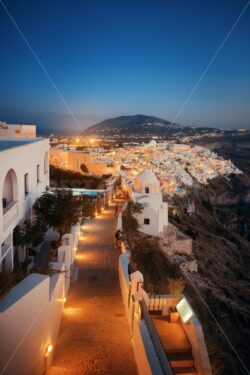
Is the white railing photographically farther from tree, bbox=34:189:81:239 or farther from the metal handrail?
the metal handrail

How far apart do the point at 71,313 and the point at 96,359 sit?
2.00 meters

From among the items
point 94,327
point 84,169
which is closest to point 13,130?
point 84,169

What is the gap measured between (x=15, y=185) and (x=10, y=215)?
1.53 meters

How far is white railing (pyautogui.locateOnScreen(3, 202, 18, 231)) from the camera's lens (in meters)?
9.92

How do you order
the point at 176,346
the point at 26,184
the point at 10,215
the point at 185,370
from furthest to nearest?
the point at 26,184 → the point at 10,215 → the point at 176,346 → the point at 185,370

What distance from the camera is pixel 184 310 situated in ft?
25.6

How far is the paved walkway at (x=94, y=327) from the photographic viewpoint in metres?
6.91

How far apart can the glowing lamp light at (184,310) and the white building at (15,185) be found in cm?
490

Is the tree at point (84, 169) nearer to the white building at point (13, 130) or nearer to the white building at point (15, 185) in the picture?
the white building at point (13, 130)

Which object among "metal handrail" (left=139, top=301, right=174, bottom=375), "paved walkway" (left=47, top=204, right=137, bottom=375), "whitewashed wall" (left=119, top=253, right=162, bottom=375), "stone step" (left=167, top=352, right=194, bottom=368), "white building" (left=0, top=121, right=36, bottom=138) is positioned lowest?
"stone step" (left=167, top=352, right=194, bottom=368)

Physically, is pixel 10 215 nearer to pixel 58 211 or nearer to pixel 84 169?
pixel 58 211

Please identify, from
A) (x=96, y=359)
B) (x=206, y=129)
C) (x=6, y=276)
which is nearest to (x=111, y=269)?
(x=96, y=359)

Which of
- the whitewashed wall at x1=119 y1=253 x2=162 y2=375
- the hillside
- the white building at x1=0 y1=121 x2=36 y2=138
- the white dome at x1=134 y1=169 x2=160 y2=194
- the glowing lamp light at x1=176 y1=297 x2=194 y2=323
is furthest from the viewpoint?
the white building at x1=0 y1=121 x2=36 y2=138

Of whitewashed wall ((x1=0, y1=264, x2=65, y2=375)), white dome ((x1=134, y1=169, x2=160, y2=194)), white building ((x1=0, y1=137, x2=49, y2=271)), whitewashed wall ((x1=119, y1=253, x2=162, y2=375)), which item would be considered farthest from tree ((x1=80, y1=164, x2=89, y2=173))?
whitewashed wall ((x1=0, y1=264, x2=65, y2=375))
